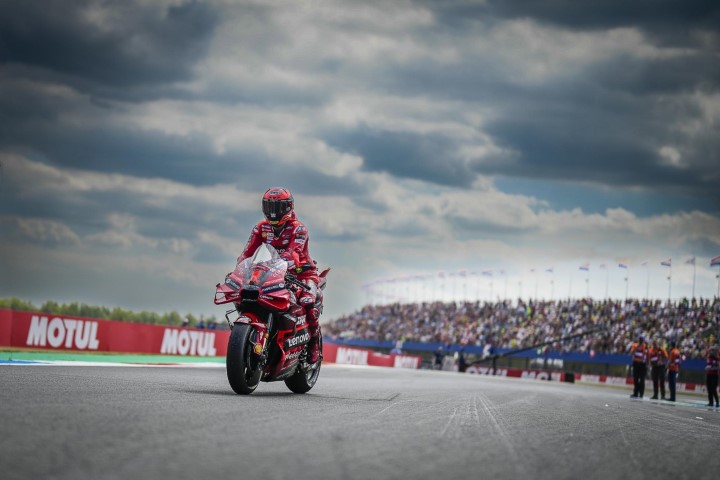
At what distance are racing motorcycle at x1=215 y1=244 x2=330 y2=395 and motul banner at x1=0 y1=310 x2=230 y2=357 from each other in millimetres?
12482

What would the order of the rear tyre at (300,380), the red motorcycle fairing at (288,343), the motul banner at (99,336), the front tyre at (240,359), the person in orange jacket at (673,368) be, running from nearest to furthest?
1. the front tyre at (240,359)
2. the red motorcycle fairing at (288,343)
3. the rear tyre at (300,380)
4. the motul banner at (99,336)
5. the person in orange jacket at (673,368)

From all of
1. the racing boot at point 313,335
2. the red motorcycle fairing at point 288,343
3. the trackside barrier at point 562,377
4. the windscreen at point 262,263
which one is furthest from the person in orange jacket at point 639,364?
the windscreen at point 262,263

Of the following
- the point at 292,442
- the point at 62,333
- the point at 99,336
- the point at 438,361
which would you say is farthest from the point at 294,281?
the point at 438,361

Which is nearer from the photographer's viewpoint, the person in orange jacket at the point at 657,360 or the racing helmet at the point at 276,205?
the racing helmet at the point at 276,205

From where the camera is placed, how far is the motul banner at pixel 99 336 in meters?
20.4

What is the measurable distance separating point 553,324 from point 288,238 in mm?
50914

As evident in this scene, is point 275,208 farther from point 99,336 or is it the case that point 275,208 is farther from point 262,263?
point 99,336

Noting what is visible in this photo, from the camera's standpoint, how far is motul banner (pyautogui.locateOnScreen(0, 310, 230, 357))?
2038cm

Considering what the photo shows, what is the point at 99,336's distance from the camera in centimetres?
2423

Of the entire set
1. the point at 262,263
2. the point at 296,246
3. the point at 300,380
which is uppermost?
the point at 296,246

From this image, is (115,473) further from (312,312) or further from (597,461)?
(312,312)

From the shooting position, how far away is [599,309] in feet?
185

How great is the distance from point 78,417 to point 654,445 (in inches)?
170

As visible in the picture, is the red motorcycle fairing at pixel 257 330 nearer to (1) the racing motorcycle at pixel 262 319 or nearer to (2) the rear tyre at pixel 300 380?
(1) the racing motorcycle at pixel 262 319
